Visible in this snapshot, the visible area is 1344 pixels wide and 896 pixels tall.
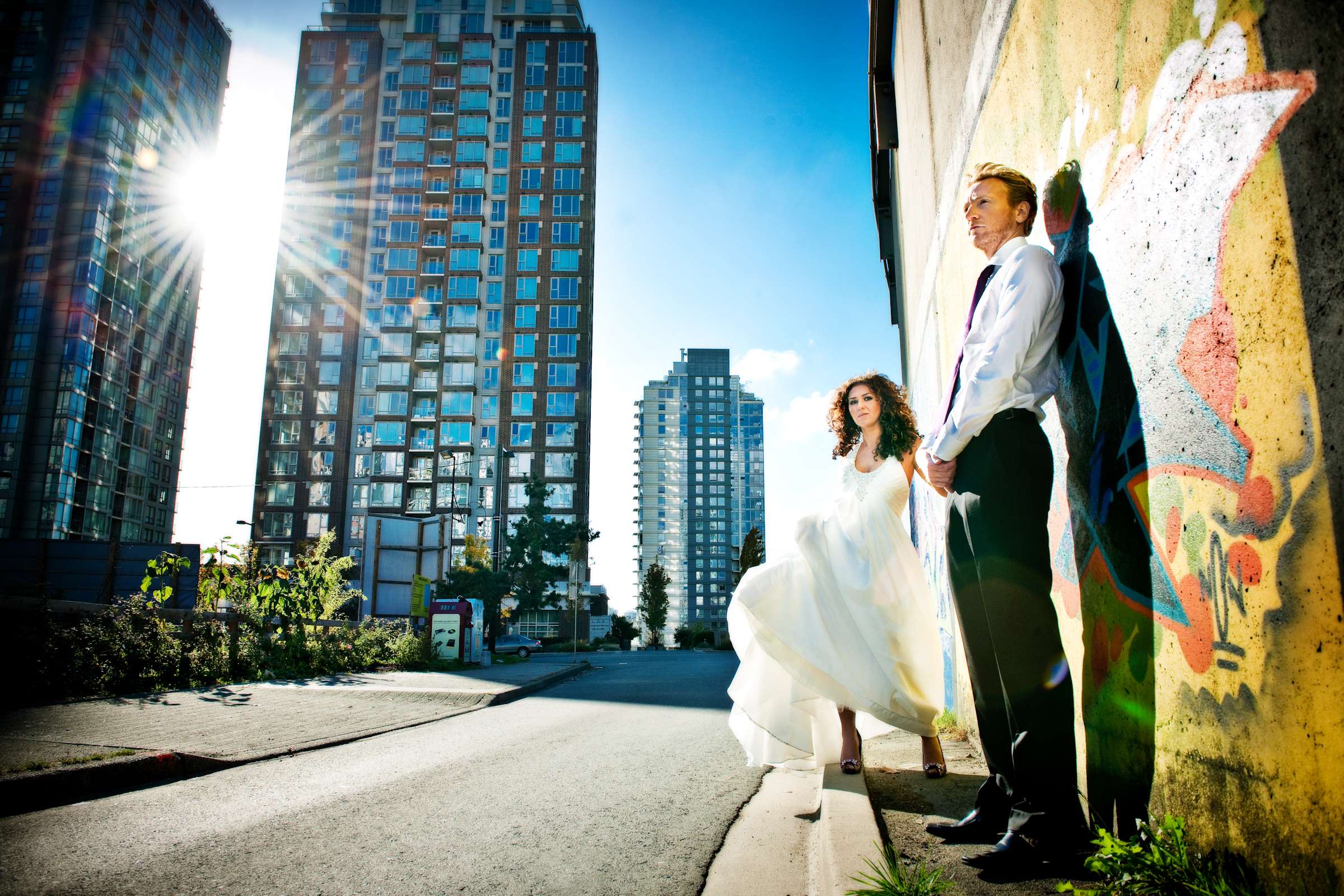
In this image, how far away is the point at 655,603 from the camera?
71.6 meters

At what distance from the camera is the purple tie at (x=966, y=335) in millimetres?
2512

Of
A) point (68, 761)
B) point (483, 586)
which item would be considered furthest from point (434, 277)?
point (68, 761)

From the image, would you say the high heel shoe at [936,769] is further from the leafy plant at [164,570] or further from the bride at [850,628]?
the leafy plant at [164,570]

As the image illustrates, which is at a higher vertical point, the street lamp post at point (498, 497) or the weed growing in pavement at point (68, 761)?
the street lamp post at point (498, 497)

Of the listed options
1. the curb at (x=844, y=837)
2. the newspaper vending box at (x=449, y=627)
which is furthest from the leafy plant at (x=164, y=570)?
the curb at (x=844, y=837)

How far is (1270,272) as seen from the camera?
4.39ft

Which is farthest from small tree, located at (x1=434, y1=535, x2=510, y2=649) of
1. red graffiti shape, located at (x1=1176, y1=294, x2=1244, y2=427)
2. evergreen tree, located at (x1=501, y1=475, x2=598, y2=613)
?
red graffiti shape, located at (x1=1176, y1=294, x2=1244, y2=427)

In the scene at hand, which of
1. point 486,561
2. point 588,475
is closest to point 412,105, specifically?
point 588,475

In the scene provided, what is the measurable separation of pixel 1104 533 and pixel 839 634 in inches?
59.4

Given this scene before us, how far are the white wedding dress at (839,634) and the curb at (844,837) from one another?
1.35ft

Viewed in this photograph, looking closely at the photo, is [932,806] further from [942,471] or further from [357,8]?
[357,8]

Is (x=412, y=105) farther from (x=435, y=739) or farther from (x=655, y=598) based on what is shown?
(x=435, y=739)

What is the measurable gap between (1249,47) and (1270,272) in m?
0.42

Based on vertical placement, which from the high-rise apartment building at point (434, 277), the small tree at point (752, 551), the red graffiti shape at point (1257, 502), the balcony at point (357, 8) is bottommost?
the red graffiti shape at point (1257, 502)
